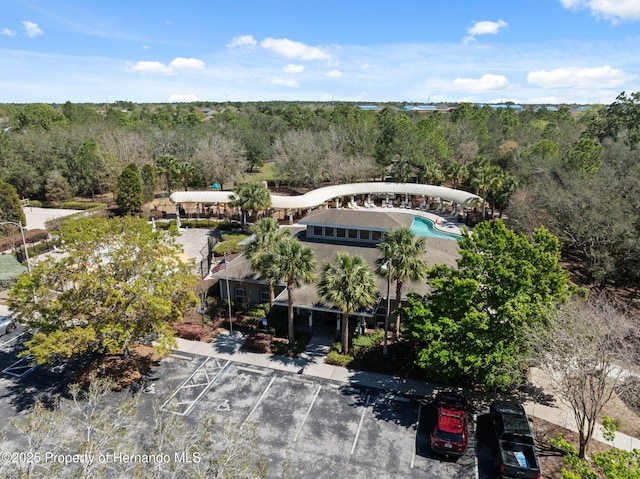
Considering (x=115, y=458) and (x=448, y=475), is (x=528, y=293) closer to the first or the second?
(x=448, y=475)

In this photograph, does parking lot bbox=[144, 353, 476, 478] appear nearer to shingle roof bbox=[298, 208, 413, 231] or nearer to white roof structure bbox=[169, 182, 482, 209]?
shingle roof bbox=[298, 208, 413, 231]

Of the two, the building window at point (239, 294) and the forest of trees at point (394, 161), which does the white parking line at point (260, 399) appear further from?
the forest of trees at point (394, 161)

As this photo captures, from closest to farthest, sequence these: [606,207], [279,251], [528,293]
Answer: [528,293] → [279,251] → [606,207]

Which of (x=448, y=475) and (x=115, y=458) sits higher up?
(x=115, y=458)

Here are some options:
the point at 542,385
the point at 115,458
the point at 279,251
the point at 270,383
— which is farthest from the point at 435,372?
the point at 115,458

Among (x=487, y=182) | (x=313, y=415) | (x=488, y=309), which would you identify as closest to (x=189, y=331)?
(x=313, y=415)

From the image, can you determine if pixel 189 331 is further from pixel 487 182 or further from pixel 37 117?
pixel 37 117

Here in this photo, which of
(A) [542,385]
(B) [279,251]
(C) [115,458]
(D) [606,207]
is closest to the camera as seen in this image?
(C) [115,458]
